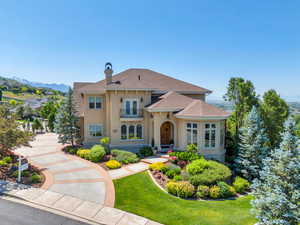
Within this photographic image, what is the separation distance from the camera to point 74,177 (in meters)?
13.3

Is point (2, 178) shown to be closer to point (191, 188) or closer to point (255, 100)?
point (191, 188)

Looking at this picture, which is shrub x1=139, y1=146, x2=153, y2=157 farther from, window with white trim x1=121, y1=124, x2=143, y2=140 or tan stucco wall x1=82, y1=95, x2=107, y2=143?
tan stucco wall x1=82, y1=95, x2=107, y2=143

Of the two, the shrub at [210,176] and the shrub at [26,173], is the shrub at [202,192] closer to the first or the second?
the shrub at [210,176]

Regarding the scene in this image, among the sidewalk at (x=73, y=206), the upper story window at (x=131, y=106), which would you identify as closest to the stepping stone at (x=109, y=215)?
the sidewalk at (x=73, y=206)

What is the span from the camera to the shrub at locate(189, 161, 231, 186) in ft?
41.3

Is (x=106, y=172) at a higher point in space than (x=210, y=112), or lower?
lower

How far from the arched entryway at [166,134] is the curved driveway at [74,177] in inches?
316

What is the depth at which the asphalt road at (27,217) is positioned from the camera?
8.29m

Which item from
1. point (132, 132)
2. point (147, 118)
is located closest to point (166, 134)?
point (147, 118)

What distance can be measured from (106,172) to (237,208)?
31.1 feet

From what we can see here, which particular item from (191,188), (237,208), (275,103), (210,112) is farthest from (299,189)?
(275,103)

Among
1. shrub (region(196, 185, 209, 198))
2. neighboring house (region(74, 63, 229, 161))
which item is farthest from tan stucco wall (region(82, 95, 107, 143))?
shrub (region(196, 185, 209, 198))

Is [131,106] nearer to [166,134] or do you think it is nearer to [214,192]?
[166,134]

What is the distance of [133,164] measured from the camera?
16.5 m
